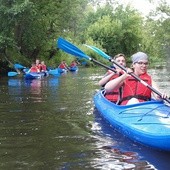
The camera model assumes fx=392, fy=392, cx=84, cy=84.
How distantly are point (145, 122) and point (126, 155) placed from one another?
2.01 feet

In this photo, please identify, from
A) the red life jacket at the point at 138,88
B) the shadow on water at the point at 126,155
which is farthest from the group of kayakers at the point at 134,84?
the shadow on water at the point at 126,155

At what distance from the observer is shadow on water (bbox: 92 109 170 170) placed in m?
4.59

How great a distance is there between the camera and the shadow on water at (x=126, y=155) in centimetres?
459

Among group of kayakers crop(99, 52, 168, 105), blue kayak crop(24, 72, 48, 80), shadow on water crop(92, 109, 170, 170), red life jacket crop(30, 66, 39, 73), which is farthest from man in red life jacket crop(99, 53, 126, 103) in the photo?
red life jacket crop(30, 66, 39, 73)

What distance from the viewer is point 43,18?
24.9 meters

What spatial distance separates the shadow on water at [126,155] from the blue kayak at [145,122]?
0.09 m

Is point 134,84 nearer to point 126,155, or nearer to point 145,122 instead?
point 145,122

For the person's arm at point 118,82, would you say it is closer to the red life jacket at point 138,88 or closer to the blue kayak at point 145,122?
the red life jacket at point 138,88

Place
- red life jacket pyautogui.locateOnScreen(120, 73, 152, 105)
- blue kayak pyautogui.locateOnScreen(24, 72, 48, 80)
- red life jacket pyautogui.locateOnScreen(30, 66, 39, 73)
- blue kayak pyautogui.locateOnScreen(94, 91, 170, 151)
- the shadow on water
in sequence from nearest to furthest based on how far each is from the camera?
the shadow on water → blue kayak pyautogui.locateOnScreen(94, 91, 170, 151) → red life jacket pyautogui.locateOnScreen(120, 73, 152, 105) → blue kayak pyautogui.locateOnScreen(24, 72, 48, 80) → red life jacket pyautogui.locateOnScreen(30, 66, 39, 73)

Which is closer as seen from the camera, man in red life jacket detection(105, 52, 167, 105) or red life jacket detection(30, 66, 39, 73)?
man in red life jacket detection(105, 52, 167, 105)

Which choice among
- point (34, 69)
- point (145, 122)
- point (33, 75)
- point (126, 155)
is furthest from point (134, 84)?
point (34, 69)

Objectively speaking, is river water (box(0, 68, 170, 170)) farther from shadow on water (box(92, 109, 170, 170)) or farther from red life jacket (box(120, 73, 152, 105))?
red life jacket (box(120, 73, 152, 105))

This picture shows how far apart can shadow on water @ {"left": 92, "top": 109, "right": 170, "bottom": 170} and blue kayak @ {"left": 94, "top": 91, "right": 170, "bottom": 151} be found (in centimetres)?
9

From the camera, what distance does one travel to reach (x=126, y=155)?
5.04 meters
